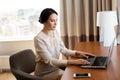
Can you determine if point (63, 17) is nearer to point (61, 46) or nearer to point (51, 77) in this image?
point (61, 46)

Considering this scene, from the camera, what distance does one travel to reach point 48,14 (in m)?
2.34

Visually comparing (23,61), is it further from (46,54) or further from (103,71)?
(103,71)

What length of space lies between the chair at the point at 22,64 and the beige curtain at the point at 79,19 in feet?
4.67

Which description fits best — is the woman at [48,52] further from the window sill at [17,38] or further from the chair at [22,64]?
the window sill at [17,38]

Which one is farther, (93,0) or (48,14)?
(93,0)

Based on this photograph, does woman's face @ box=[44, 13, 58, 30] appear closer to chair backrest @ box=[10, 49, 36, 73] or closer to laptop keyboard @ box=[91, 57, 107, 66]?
chair backrest @ box=[10, 49, 36, 73]

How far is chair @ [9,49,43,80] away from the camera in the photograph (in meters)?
2.00

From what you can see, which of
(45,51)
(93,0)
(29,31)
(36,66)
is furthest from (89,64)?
(29,31)

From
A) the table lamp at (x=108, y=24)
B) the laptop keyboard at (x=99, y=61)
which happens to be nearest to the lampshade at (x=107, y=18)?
the table lamp at (x=108, y=24)

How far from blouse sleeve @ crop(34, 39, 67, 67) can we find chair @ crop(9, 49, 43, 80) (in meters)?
0.13

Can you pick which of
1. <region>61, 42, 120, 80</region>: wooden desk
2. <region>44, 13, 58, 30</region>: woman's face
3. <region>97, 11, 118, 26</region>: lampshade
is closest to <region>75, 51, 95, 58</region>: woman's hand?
<region>61, 42, 120, 80</region>: wooden desk

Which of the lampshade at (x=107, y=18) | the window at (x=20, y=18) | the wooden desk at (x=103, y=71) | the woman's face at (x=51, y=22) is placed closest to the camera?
the wooden desk at (x=103, y=71)

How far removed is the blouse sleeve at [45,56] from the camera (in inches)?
86.5

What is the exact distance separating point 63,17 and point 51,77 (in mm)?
1648
